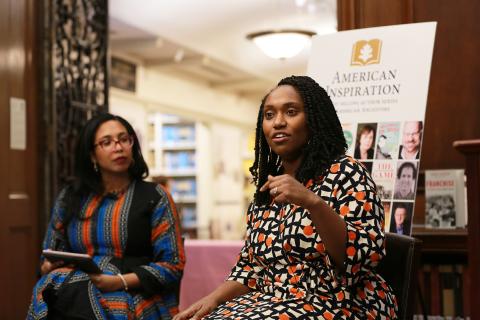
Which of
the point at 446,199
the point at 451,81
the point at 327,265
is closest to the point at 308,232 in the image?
the point at 327,265

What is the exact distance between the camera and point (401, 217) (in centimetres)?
285

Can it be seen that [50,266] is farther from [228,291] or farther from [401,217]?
[401,217]

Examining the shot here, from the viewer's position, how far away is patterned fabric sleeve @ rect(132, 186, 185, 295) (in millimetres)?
2802

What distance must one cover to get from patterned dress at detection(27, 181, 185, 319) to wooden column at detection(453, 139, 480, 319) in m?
1.14

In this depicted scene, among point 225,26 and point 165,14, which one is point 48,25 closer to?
point 165,14

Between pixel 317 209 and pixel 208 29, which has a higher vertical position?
pixel 208 29

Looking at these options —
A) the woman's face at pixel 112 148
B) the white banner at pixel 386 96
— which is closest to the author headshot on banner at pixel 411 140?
the white banner at pixel 386 96

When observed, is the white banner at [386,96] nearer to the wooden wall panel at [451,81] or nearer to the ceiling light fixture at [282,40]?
the wooden wall panel at [451,81]

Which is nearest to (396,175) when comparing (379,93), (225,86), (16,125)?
(379,93)

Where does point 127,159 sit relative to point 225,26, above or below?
below

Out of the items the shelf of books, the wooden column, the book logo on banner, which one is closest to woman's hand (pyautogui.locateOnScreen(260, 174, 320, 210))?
the wooden column

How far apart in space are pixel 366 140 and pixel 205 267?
180 cm

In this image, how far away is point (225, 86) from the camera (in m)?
13.0

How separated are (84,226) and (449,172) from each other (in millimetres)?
1634
